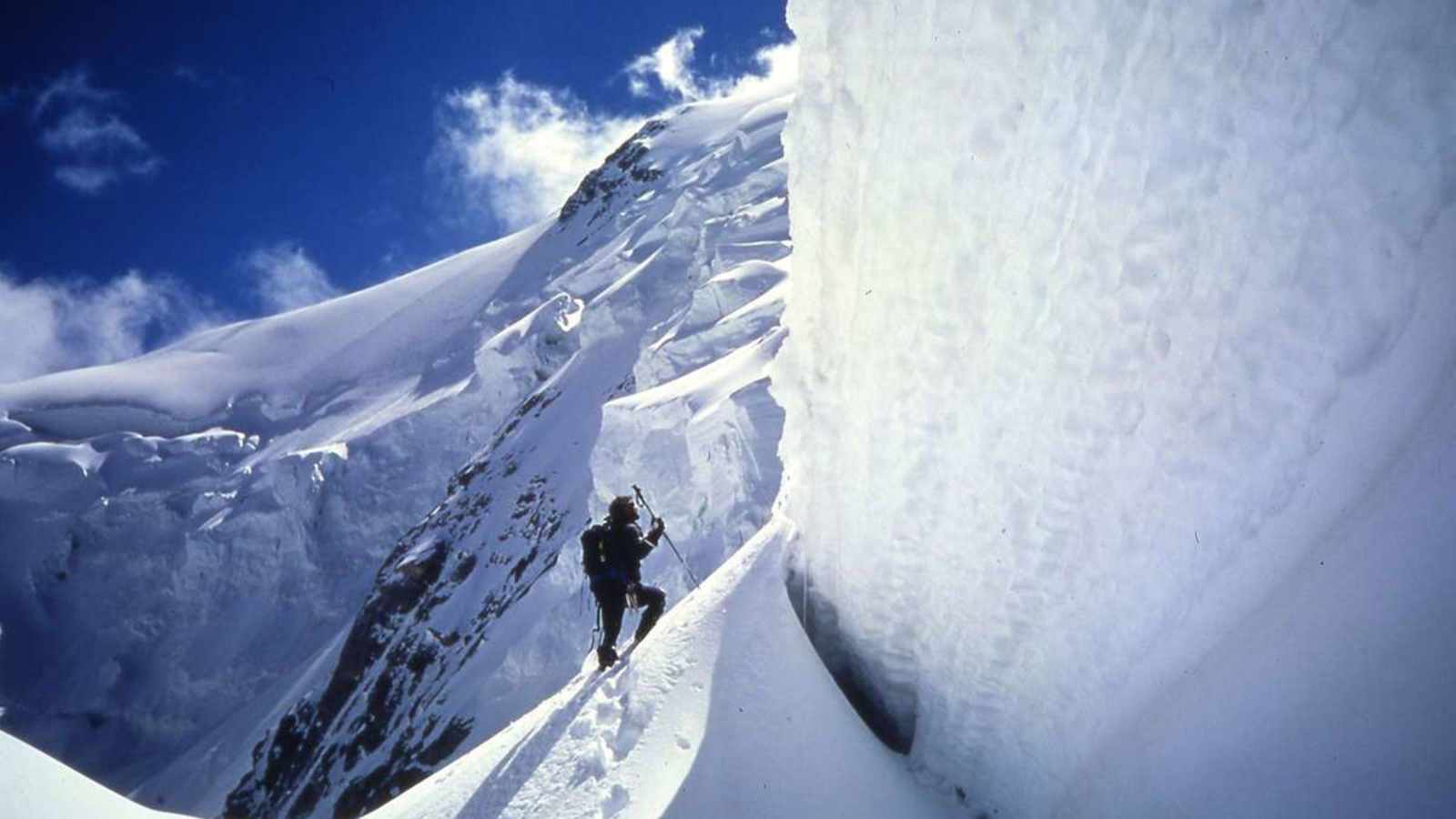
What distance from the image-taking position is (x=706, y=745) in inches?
148

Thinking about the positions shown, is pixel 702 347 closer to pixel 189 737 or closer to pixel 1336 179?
pixel 1336 179

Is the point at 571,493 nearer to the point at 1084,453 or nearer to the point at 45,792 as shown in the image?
the point at 45,792

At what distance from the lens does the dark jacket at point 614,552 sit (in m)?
5.85

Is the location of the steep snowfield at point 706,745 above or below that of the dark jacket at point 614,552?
below

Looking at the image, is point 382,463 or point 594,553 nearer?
point 594,553

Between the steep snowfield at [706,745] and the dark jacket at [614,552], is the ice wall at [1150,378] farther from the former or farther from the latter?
the dark jacket at [614,552]

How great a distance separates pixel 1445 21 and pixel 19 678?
103799 millimetres

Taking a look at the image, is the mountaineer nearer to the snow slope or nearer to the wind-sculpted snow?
the wind-sculpted snow

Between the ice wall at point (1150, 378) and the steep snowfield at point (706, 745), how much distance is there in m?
0.54

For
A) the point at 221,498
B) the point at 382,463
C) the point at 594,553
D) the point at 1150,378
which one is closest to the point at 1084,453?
the point at 1150,378

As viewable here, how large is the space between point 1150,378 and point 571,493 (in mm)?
33835

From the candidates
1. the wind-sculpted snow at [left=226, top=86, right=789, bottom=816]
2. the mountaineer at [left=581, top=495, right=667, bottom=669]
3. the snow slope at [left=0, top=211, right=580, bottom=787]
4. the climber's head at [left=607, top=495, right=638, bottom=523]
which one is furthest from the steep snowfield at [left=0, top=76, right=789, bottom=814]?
the climber's head at [left=607, top=495, right=638, bottom=523]

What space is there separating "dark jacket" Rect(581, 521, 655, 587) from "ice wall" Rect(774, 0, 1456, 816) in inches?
95.4

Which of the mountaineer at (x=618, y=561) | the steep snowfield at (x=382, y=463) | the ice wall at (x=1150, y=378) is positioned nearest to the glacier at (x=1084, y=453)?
the ice wall at (x=1150, y=378)
